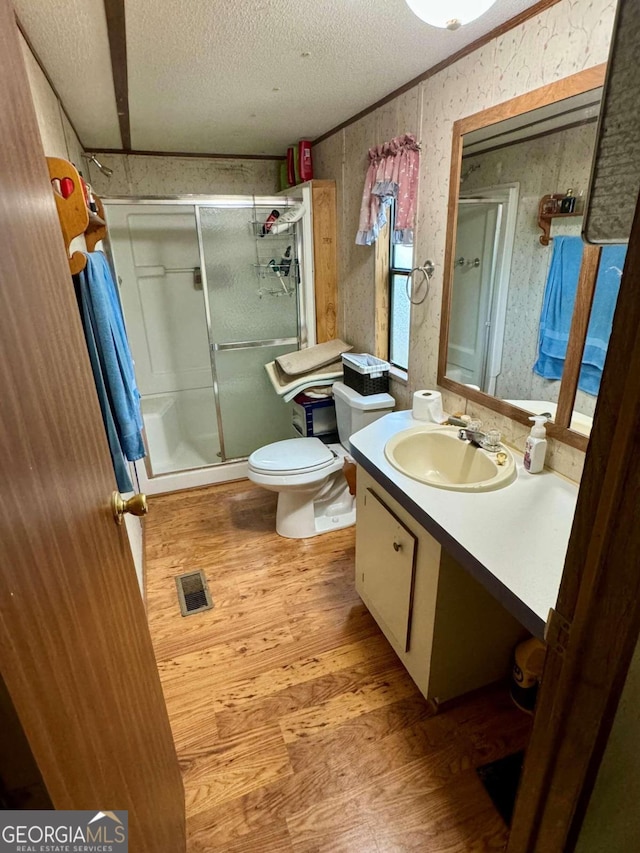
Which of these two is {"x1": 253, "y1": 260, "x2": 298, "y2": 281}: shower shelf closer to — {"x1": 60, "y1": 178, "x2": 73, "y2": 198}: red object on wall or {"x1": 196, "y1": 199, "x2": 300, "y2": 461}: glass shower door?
{"x1": 196, "y1": 199, "x2": 300, "y2": 461}: glass shower door

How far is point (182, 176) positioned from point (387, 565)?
296 cm

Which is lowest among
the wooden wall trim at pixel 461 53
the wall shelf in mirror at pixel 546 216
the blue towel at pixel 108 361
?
the blue towel at pixel 108 361

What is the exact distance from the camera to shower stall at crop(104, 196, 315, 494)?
2785mm

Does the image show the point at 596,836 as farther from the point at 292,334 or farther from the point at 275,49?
the point at 292,334

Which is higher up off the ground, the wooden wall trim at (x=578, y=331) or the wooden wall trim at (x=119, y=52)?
the wooden wall trim at (x=119, y=52)

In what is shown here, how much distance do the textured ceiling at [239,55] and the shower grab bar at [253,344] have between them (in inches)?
48.9

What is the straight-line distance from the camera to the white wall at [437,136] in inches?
48.3

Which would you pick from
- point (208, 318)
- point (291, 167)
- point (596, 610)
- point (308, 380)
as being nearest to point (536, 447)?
point (596, 610)

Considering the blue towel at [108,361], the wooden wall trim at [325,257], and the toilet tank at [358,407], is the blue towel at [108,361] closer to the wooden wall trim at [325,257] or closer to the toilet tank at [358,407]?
the toilet tank at [358,407]

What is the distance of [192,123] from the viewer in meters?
2.38

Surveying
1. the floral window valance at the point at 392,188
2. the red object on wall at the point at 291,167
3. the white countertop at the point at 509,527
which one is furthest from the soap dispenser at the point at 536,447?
the red object on wall at the point at 291,167

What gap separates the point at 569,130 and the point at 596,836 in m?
1.60

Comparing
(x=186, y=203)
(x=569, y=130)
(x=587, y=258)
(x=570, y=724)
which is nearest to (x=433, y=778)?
(x=570, y=724)

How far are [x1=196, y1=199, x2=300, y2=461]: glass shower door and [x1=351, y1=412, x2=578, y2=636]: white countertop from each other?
1750mm
